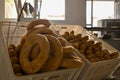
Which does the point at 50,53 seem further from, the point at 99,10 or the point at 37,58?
the point at 99,10

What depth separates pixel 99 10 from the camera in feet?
20.2

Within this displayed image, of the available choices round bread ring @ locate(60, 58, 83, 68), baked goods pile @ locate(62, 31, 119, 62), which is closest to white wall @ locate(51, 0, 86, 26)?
baked goods pile @ locate(62, 31, 119, 62)

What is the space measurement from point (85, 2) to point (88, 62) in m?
5.22

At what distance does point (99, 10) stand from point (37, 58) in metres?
5.63

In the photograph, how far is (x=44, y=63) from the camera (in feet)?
2.44

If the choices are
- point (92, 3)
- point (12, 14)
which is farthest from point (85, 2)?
point (12, 14)

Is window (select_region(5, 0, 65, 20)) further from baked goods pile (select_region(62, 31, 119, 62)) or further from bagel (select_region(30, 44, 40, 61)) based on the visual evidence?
bagel (select_region(30, 44, 40, 61))

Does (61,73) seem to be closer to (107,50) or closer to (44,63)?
(44,63)

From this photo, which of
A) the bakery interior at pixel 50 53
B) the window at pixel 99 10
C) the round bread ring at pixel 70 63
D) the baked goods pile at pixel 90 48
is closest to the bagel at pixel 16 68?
the bakery interior at pixel 50 53

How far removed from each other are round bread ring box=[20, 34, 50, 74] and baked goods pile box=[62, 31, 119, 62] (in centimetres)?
40

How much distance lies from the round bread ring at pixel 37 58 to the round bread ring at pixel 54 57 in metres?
0.03

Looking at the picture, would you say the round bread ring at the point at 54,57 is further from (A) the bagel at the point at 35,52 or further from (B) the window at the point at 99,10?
(B) the window at the point at 99,10

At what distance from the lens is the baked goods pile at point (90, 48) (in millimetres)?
1135

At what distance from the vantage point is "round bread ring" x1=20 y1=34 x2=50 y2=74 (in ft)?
2.37
